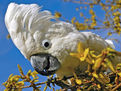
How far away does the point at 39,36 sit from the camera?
50.2 inches

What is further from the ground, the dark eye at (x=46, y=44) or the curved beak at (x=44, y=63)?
the dark eye at (x=46, y=44)

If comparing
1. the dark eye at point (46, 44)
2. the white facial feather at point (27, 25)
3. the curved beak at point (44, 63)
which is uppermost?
the white facial feather at point (27, 25)

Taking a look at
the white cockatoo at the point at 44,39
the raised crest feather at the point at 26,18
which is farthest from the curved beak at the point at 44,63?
the raised crest feather at the point at 26,18

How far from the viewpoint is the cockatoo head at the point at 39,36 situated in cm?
123

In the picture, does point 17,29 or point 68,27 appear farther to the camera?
point 68,27

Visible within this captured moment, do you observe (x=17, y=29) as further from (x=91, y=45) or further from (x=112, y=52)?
(x=112, y=52)

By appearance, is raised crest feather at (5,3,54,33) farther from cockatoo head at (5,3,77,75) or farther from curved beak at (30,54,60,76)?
curved beak at (30,54,60,76)

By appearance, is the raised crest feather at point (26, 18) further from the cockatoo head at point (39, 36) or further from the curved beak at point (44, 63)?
the curved beak at point (44, 63)

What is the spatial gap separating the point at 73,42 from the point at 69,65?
17 centimetres

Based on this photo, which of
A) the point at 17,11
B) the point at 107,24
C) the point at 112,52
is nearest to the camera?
the point at 112,52

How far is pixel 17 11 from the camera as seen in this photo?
1331mm

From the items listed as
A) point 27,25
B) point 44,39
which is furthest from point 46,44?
point 27,25

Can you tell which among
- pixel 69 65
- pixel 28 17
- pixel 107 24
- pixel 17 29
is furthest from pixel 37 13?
pixel 107 24

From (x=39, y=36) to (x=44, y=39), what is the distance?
44 mm
